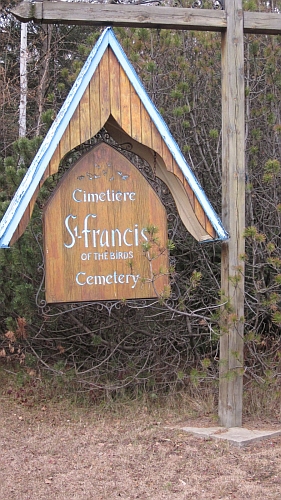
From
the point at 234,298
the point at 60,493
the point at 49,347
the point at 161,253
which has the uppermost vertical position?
the point at 161,253

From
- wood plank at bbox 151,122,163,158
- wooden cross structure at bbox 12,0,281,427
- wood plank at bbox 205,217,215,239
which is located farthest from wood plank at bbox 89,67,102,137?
wood plank at bbox 205,217,215,239

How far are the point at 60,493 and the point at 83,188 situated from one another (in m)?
2.29

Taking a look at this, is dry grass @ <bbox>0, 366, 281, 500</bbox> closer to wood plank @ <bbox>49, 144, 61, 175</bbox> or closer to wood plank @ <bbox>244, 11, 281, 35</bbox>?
wood plank @ <bbox>49, 144, 61, 175</bbox>

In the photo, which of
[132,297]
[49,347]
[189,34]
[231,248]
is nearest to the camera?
[132,297]

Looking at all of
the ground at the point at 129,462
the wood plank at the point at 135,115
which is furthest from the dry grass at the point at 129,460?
the wood plank at the point at 135,115

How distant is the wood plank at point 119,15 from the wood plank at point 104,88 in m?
0.40

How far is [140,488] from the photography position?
457cm

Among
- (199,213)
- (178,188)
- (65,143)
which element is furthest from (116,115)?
A: (199,213)

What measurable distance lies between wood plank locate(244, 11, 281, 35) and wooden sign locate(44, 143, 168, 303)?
176 centimetres

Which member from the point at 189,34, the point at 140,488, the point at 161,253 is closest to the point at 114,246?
the point at 161,253

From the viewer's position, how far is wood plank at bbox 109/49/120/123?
5137 millimetres

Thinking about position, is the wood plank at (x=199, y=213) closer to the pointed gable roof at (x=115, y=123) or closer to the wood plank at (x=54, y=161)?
the pointed gable roof at (x=115, y=123)

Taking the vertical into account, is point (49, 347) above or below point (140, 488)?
above

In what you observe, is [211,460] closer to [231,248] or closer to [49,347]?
[231,248]
